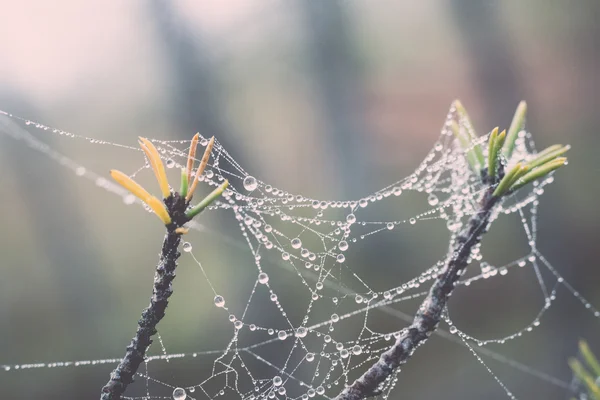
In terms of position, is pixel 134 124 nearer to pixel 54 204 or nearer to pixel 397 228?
pixel 54 204

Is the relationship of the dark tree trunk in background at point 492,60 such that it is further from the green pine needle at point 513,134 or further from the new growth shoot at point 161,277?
the new growth shoot at point 161,277

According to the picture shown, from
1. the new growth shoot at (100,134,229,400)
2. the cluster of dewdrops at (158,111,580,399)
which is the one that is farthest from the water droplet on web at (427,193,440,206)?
the new growth shoot at (100,134,229,400)

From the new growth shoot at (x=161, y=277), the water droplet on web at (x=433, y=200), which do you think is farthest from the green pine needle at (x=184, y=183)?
the water droplet on web at (x=433, y=200)

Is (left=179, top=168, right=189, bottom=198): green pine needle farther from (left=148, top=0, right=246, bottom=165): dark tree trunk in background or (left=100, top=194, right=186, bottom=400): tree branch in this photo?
(left=148, top=0, right=246, bottom=165): dark tree trunk in background

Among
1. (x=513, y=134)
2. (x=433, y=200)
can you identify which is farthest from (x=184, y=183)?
(x=433, y=200)

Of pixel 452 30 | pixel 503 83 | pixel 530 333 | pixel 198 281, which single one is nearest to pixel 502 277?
pixel 530 333

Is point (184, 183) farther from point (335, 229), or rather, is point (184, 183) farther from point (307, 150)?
point (307, 150)
